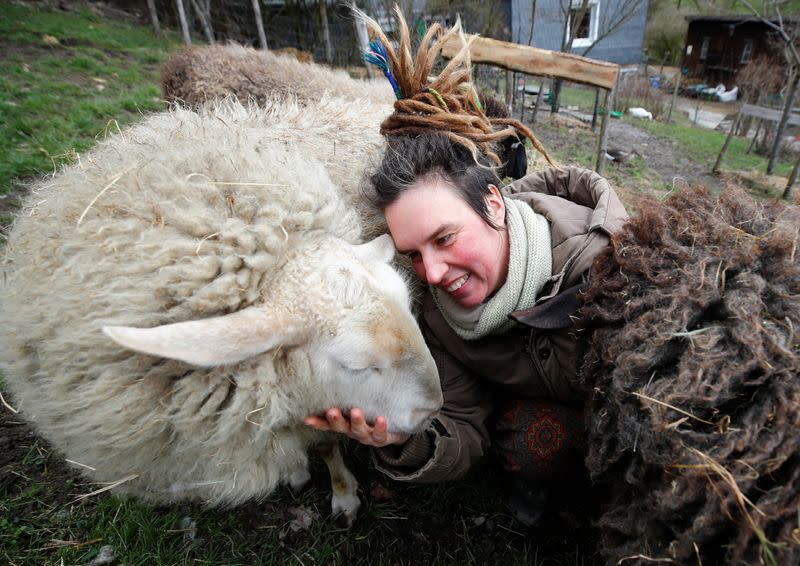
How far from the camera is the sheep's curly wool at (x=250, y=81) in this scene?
369cm

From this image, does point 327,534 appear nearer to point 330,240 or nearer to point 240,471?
point 240,471

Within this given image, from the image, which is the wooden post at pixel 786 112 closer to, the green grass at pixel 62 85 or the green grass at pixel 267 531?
the green grass at pixel 267 531

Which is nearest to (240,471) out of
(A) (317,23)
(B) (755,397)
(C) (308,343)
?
(C) (308,343)

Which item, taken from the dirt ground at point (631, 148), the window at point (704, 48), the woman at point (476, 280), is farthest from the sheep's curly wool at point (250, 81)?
the window at point (704, 48)

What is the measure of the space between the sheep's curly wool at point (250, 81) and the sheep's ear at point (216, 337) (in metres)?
2.50

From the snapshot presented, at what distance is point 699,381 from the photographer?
1.17m

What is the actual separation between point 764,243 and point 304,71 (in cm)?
369

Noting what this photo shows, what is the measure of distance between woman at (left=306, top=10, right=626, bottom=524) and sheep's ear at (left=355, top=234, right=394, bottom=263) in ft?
0.15

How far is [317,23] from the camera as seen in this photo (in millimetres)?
15320

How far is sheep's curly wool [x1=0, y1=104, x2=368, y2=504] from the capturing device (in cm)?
148

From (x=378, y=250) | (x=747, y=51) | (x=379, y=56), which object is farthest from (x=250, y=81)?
(x=747, y=51)

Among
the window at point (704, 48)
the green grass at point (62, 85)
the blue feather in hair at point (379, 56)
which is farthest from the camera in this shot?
A: the window at point (704, 48)

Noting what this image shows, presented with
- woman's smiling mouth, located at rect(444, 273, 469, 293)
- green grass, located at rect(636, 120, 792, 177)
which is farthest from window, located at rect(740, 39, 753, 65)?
woman's smiling mouth, located at rect(444, 273, 469, 293)

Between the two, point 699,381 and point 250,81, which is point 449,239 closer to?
point 699,381
